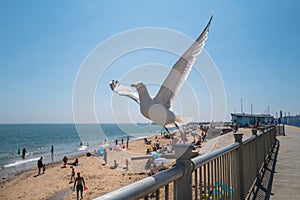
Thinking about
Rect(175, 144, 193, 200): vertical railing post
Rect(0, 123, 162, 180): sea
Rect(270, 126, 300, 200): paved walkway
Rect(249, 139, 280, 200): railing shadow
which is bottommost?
Rect(0, 123, 162, 180): sea

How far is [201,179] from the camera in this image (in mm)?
2221

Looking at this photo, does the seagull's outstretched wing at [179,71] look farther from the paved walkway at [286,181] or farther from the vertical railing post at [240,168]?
the paved walkway at [286,181]

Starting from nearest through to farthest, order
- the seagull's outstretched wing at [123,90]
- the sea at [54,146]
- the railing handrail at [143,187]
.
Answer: the railing handrail at [143,187] < the seagull's outstretched wing at [123,90] < the sea at [54,146]

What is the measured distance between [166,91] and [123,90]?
1.19m

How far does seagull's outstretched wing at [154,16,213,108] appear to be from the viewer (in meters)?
6.18

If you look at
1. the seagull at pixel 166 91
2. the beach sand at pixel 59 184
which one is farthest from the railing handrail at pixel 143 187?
the beach sand at pixel 59 184

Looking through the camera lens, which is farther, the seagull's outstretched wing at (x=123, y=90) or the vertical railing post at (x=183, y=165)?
the seagull's outstretched wing at (x=123, y=90)

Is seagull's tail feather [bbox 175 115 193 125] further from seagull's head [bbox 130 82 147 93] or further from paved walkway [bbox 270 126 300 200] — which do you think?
paved walkway [bbox 270 126 300 200]

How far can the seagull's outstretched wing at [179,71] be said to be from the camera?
20.3 ft

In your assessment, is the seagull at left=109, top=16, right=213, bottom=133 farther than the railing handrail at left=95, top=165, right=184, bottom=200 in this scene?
Yes

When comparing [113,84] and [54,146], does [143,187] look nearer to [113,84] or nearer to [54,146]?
[113,84]

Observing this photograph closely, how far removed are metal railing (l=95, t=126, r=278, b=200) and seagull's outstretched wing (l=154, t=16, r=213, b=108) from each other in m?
2.45

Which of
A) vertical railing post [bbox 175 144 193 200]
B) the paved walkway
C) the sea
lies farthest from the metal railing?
the sea

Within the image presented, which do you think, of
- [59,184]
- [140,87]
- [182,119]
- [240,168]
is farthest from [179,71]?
[59,184]
